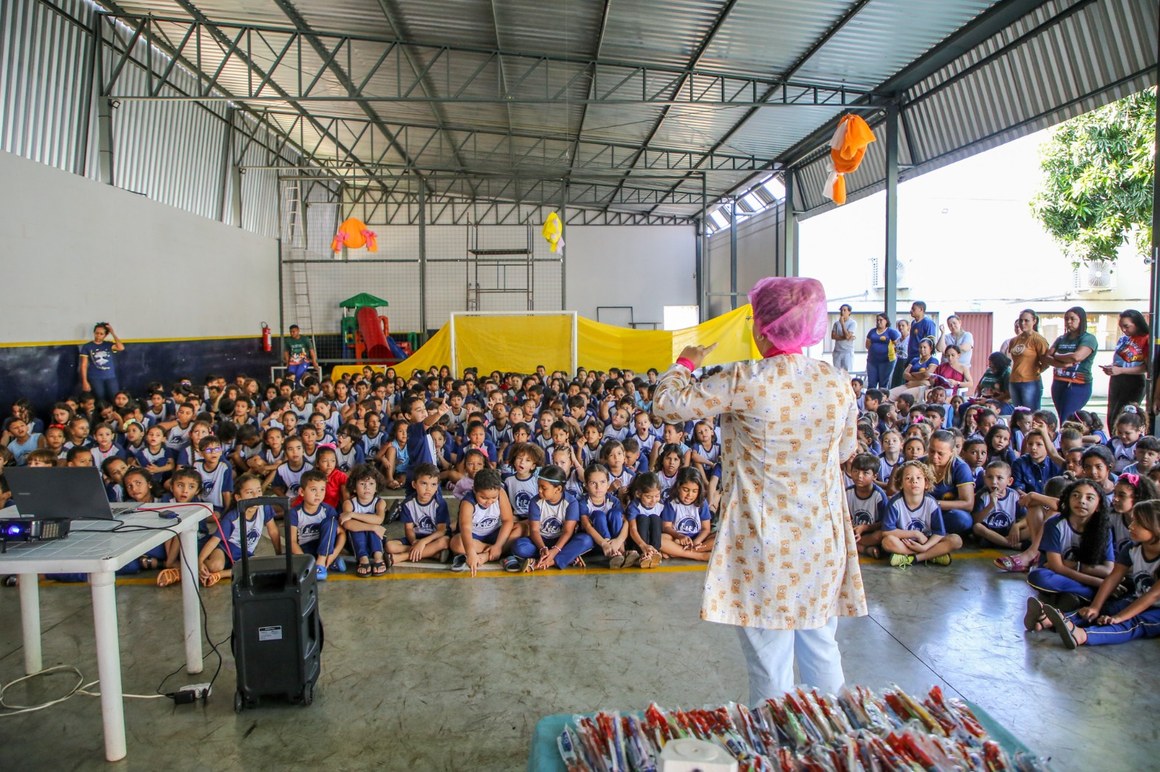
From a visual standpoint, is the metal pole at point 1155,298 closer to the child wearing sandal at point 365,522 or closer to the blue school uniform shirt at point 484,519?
the blue school uniform shirt at point 484,519

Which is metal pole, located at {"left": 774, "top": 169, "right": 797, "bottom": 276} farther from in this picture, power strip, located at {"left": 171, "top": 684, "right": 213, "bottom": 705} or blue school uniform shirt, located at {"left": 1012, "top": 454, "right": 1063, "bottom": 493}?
power strip, located at {"left": 171, "top": 684, "right": 213, "bottom": 705}

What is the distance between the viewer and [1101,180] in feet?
41.7

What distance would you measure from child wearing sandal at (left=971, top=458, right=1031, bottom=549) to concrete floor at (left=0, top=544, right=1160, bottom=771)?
2.34 feet

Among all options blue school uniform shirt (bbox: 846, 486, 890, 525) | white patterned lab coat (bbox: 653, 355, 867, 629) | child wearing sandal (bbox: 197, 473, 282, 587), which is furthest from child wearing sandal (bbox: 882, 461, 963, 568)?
child wearing sandal (bbox: 197, 473, 282, 587)

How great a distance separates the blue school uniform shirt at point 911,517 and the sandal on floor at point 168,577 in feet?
15.4

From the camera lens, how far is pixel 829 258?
18547mm

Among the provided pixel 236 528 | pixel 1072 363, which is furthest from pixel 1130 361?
pixel 236 528

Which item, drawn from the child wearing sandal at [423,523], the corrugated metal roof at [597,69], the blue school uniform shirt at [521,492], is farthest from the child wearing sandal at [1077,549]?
the corrugated metal roof at [597,69]

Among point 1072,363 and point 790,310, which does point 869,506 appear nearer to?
point 1072,363

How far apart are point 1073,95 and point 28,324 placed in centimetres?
1264

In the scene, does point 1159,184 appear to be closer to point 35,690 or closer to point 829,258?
point 35,690

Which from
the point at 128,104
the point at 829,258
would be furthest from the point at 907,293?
the point at 128,104

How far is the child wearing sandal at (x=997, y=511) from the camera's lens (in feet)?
17.2

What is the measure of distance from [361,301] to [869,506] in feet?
48.3
